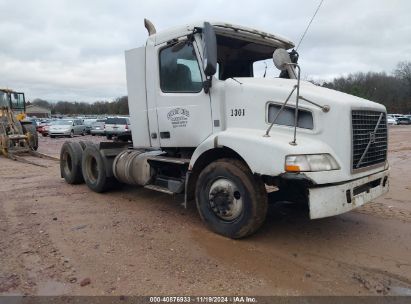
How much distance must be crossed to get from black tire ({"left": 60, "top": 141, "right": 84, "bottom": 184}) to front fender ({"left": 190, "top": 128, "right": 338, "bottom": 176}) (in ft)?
15.3

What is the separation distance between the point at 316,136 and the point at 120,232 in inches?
114

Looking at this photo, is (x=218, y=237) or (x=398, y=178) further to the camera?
(x=398, y=178)

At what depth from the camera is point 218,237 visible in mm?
5098

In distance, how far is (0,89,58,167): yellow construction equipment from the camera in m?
15.6

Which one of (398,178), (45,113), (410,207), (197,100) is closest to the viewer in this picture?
(197,100)

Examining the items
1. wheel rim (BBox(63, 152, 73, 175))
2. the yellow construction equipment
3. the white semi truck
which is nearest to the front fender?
the white semi truck

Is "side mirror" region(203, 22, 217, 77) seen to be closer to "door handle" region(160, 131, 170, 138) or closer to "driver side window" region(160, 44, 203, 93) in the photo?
"driver side window" region(160, 44, 203, 93)

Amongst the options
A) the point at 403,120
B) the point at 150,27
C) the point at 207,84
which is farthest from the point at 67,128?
the point at 403,120

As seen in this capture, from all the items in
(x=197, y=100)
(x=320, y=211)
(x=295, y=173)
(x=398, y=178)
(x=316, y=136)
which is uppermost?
(x=197, y=100)

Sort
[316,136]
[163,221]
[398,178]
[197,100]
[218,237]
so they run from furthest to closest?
[398,178] → [163,221] → [197,100] → [218,237] → [316,136]

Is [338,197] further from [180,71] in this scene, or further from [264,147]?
[180,71]

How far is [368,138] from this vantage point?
4.80 metres

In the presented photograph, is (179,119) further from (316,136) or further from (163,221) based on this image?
(316,136)

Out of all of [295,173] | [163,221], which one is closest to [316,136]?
Result: [295,173]
